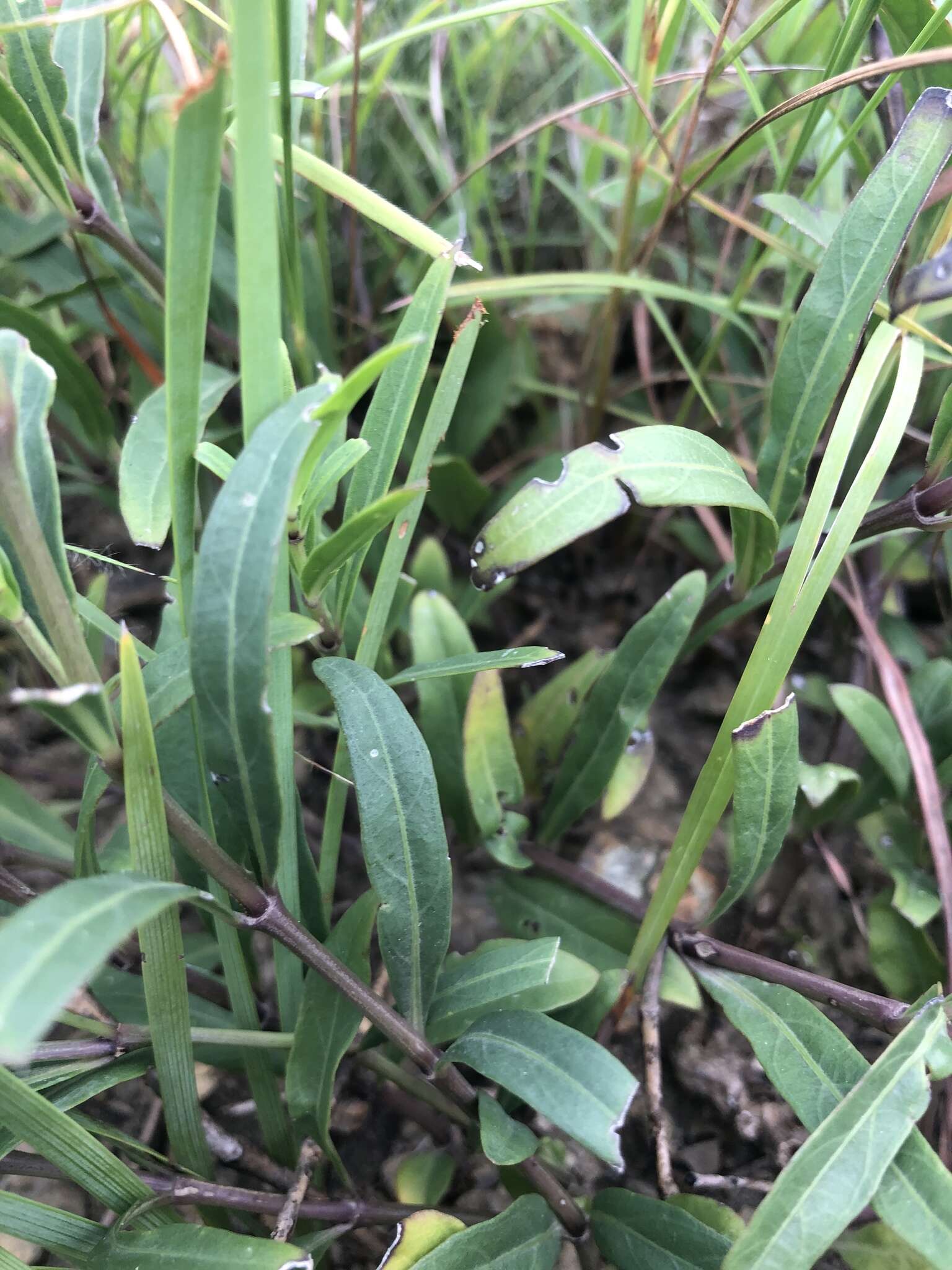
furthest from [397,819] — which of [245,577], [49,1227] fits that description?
[49,1227]

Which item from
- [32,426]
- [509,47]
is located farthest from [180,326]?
[509,47]

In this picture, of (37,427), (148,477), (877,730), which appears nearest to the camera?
(37,427)

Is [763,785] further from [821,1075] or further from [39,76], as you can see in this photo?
[39,76]

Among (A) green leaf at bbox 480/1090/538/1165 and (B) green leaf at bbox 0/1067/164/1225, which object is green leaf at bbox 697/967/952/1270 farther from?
(B) green leaf at bbox 0/1067/164/1225

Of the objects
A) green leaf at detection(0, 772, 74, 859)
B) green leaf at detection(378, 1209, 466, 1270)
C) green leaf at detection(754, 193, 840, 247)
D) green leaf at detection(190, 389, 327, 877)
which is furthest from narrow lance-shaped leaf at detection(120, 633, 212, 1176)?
green leaf at detection(754, 193, 840, 247)

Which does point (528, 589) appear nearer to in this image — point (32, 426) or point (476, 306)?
point (476, 306)

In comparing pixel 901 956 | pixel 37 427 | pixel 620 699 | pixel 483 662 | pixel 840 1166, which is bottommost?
pixel 901 956
